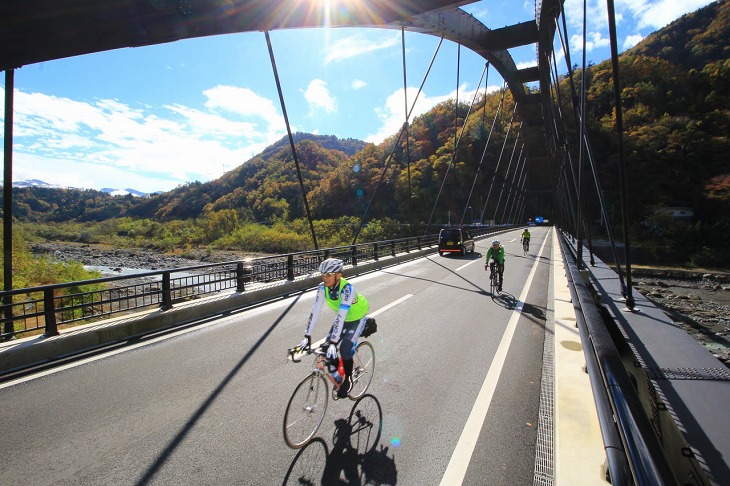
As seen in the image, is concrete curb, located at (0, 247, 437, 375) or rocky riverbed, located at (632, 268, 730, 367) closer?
concrete curb, located at (0, 247, 437, 375)

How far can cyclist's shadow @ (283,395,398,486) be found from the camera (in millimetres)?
2998

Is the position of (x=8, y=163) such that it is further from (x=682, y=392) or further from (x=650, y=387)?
(x=682, y=392)

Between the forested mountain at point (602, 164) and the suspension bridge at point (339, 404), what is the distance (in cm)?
2036

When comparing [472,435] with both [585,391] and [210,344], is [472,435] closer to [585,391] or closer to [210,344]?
[585,391]

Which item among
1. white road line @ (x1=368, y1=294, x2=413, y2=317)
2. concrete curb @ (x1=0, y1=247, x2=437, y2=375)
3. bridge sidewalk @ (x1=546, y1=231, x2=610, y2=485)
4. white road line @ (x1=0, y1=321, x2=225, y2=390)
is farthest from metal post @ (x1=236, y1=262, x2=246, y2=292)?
bridge sidewalk @ (x1=546, y1=231, x2=610, y2=485)

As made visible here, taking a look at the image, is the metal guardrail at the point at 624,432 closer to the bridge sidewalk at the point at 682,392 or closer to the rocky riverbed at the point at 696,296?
the bridge sidewalk at the point at 682,392

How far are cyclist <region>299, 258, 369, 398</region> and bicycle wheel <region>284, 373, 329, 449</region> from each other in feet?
0.84

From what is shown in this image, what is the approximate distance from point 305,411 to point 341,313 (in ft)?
3.40

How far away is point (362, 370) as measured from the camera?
14.7 feet

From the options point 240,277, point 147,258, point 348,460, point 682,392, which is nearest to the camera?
point 682,392

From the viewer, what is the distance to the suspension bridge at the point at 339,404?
2.88 meters

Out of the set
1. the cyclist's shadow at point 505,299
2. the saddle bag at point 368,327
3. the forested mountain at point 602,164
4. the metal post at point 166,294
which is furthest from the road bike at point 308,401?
the forested mountain at point 602,164

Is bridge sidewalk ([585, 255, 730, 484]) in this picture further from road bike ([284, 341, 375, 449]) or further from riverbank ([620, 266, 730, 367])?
riverbank ([620, 266, 730, 367])

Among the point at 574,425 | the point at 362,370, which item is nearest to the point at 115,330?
the point at 362,370
